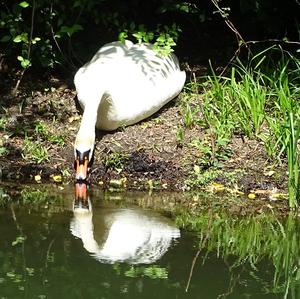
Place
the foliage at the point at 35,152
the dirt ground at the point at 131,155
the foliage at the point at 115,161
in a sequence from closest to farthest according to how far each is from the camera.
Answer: the dirt ground at the point at 131,155
the foliage at the point at 115,161
the foliage at the point at 35,152

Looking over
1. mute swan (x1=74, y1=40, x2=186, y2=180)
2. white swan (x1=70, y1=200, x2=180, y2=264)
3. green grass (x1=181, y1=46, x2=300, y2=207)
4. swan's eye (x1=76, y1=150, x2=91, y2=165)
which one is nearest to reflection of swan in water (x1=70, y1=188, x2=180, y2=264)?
white swan (x1=70, y1=200, x2=180, y2=264)

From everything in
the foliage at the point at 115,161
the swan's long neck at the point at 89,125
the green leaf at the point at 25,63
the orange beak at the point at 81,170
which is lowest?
the orange beak at the point at 81,170

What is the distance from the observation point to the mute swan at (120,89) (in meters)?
7.57

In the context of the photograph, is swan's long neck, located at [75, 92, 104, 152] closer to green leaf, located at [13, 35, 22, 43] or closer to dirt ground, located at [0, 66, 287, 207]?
dirt ground, located at [0, 66, 287, 207]

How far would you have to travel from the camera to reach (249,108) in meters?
7.91

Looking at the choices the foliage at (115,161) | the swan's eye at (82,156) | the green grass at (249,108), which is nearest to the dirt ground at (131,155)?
the foliage at (115,161)

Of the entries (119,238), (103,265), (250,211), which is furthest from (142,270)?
(250,211)

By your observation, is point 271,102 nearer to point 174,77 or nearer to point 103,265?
point 174,77

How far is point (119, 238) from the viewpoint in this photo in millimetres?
5875

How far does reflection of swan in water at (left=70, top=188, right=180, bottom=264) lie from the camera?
5.51 meters

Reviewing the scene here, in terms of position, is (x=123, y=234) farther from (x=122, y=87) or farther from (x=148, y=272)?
(x=122, y=87)

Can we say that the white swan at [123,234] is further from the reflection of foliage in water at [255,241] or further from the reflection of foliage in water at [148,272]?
the reflection of foliage in water at [255,241]

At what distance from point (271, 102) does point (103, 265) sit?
144 inches

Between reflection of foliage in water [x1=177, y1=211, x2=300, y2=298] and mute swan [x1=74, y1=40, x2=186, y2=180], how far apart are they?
1568mm
